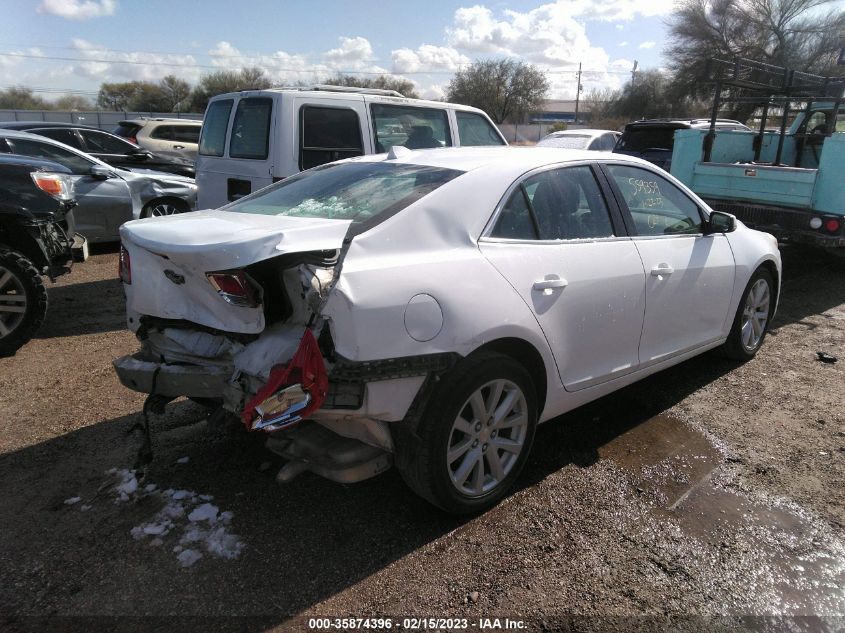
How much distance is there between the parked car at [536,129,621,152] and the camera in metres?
13.1

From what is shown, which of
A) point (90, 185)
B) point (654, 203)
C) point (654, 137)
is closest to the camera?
point (654, 203)

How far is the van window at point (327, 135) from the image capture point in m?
6.42

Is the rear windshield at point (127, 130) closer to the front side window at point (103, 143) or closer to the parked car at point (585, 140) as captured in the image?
the front side window at point (103, 143)

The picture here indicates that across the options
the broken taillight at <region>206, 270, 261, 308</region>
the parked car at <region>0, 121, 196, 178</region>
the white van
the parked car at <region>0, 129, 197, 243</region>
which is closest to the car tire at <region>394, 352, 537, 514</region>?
the broken taillight at <region>206, 270, 261, 308</region>

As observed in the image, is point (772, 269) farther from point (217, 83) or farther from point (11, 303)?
point (217, 83)

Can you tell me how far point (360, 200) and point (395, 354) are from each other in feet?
3.36

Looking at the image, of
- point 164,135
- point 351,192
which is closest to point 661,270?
point 351,192

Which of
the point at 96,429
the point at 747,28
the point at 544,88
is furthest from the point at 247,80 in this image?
the point at 96,429

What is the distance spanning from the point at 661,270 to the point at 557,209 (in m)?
0.84

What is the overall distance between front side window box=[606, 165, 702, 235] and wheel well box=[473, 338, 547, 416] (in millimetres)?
1259

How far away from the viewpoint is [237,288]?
104 inches

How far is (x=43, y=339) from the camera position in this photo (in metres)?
5.46

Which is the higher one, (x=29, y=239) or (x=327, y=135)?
(x=327, y=135)

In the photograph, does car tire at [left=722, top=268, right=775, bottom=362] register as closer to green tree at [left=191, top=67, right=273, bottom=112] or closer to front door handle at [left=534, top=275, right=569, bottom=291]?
front door handle at [left=534, top=275, right=569, bottom=291]
